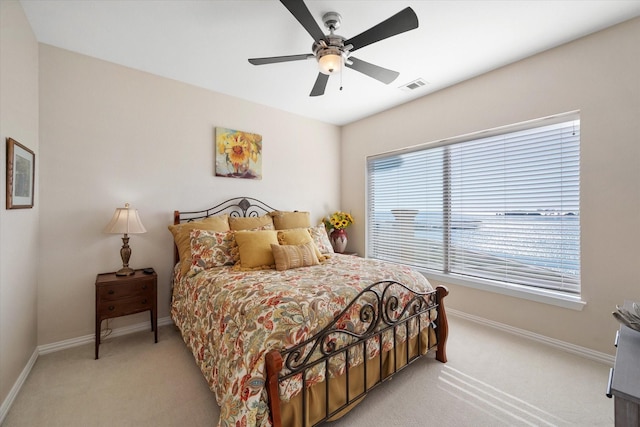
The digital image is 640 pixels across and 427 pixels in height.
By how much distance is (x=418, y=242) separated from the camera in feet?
12.0

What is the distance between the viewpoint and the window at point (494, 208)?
8.09 feet

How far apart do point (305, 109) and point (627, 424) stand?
12.8ft

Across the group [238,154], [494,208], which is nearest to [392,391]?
[494,208]

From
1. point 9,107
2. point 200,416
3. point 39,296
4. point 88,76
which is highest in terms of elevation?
point 88,76

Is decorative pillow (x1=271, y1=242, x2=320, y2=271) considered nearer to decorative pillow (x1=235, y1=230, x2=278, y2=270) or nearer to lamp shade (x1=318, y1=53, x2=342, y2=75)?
decorative pillow (x1=235, y1=230, x2=278, y2=270)

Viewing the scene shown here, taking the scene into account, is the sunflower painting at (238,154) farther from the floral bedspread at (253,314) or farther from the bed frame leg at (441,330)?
the bed frame leg at (441,330)

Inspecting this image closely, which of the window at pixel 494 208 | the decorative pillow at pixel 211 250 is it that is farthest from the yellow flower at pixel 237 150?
the window at pixel 494 208

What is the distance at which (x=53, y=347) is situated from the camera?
94.2 inches

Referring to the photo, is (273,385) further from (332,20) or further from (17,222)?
(332,20)

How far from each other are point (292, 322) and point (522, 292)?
2.49 metres

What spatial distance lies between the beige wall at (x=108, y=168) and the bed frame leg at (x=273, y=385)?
2.27 metres

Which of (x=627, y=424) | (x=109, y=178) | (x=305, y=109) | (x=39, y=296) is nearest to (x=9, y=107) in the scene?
(x=109, y=178)

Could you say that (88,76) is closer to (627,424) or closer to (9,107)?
(9,107)

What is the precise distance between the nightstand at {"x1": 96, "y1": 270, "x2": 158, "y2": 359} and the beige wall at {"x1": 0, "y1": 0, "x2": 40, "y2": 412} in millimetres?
443
